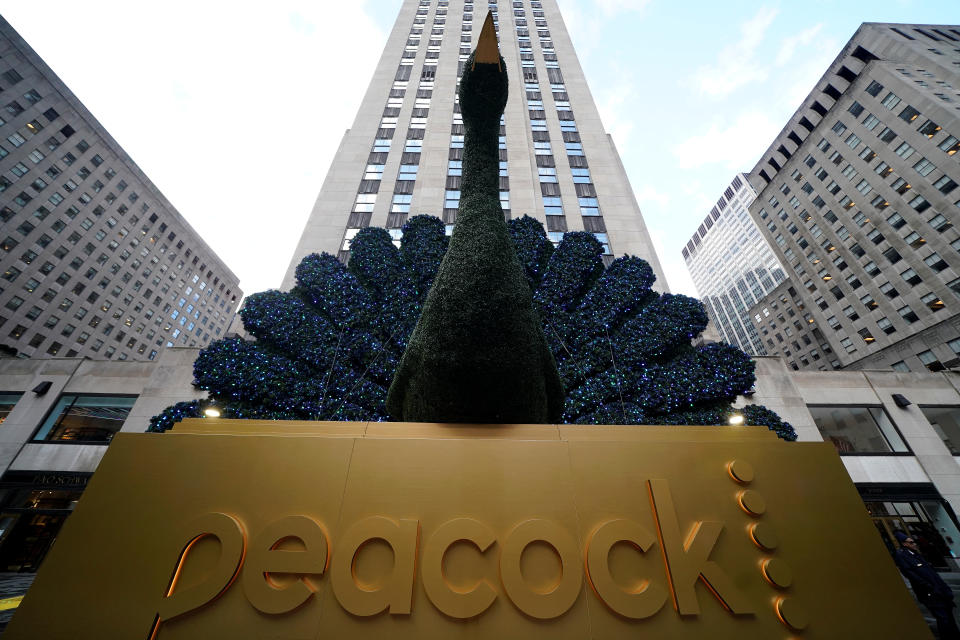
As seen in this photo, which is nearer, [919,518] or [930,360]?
[919,518]

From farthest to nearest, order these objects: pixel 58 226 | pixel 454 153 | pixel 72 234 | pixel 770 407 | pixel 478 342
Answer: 1. pixel 72 234
2. pixel 58 226
3. pixel 454 153
4. pixel 770 407
5. pixel 478 342

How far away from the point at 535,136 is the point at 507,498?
83.9 feet

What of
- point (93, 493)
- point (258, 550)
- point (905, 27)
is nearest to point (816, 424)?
point (258, 550)

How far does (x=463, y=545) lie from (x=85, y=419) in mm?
18014

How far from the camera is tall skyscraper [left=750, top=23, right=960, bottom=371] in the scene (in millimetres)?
29281

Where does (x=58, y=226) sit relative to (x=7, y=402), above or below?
above

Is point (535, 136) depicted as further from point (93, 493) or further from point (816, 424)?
point (93, 493)

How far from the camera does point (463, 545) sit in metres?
2.58

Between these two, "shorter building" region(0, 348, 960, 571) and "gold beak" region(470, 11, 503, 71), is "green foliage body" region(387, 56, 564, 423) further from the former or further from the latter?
"shorter building" region(0, 348, 960, 571)

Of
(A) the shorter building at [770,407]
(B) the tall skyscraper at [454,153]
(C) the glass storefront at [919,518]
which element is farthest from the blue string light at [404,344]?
(B) the tall skyscraper at [454,153]

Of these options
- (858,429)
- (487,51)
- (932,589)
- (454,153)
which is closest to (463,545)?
(487,51)

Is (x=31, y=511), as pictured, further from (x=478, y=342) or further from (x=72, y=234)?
(x=72, y=234)

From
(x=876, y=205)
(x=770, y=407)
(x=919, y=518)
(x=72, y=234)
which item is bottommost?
(x=919, y=518)

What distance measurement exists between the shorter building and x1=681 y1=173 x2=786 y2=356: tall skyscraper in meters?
63.5
